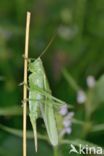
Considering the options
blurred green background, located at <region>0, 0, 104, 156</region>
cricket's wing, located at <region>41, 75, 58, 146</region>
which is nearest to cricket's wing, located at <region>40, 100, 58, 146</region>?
cricket's wing, located at <region>41, 75, 58, 146</region>

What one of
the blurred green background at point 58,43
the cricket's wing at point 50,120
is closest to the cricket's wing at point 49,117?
the cricket's wing at point 50,120

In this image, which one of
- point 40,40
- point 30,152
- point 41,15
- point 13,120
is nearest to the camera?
point 30,152

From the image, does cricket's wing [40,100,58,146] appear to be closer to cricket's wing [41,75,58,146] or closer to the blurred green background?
cricket's wing [41,75,58,146]

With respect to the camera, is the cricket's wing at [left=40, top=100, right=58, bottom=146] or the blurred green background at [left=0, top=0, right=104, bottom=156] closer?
the cricket's wing at [left=40, top=100, right=58, bottom=146]

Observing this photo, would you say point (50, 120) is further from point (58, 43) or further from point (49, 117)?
point (58, 43)

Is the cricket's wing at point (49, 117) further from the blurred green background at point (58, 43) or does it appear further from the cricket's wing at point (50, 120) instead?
the blurred green background at point (58, 43)

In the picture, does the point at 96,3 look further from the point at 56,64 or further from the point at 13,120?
the point at 13,120

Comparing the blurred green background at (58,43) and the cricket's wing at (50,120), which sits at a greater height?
the cricket's wing at (50,120)

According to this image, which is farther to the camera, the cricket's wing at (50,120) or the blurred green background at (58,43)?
the blurred green background at (58,43)

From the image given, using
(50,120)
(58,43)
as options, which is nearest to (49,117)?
(50,120)

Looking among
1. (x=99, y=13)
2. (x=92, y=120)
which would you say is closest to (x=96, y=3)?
(x=99, y=13)

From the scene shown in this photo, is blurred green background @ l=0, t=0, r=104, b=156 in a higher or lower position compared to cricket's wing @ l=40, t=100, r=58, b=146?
lower
